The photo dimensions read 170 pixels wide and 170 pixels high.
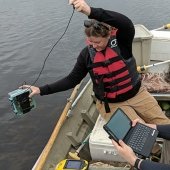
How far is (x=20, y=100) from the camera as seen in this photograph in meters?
4.04

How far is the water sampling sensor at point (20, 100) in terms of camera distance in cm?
398

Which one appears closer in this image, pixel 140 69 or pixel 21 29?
pixel 140 69

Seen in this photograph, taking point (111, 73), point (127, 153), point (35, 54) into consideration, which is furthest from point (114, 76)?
point (35, 54)

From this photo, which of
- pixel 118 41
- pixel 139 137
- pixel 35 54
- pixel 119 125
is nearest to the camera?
pixel 139 137

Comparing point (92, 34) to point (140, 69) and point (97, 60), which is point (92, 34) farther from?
point (140, 69)

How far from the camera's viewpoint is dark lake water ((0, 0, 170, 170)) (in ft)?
21.4

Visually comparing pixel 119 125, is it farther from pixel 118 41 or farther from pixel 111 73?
pixel 118 41

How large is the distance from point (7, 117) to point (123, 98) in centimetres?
408

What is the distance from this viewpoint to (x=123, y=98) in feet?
13.0

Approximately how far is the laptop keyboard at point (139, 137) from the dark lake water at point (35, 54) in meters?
3.31

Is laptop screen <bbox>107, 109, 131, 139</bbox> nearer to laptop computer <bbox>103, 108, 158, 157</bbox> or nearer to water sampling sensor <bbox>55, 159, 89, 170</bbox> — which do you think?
laptop computer <bbox>103, 108, 158, 157</bbox>

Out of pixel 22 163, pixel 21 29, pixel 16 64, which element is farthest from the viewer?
pixel 21 29

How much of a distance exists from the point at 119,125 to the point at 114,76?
1029 millimetres

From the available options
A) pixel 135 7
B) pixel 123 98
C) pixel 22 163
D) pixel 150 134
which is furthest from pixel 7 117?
pixel 135 7
